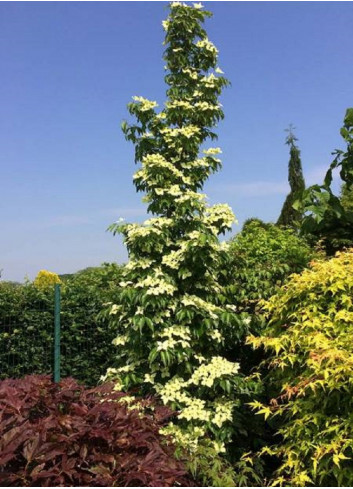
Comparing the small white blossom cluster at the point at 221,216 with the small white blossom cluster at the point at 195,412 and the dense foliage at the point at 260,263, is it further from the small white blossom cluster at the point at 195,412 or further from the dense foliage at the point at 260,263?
the small white blossom cluster at the point at 195,412

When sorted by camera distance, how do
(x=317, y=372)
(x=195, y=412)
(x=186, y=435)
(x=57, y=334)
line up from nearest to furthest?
(x=317, y=372) < (x=186, y=435) < (x=195, y=412) < (x=57, y=334)

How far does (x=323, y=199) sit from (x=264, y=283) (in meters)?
0.99

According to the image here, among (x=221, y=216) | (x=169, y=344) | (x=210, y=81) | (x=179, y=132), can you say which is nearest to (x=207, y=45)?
(x=210, y=81)

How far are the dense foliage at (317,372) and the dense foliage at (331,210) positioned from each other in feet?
3.03

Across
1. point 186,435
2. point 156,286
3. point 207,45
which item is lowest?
point 186,435

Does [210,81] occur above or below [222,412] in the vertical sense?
above

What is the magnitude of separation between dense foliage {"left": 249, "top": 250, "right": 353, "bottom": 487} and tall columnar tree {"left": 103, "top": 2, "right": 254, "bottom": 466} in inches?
22.6

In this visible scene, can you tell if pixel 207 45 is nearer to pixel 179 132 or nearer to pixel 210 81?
pixel 210 81

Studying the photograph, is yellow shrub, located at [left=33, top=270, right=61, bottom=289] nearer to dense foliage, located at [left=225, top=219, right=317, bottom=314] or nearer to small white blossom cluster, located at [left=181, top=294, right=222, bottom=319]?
dense foliage, located at [left=225, top=219, right=317, bottom=314]

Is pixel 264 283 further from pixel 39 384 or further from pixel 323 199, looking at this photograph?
pixel 39 384

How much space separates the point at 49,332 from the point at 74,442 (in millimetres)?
3838

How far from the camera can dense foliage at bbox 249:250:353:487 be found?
10.6ft

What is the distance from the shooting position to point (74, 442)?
2555 mm

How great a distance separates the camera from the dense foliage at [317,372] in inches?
128
